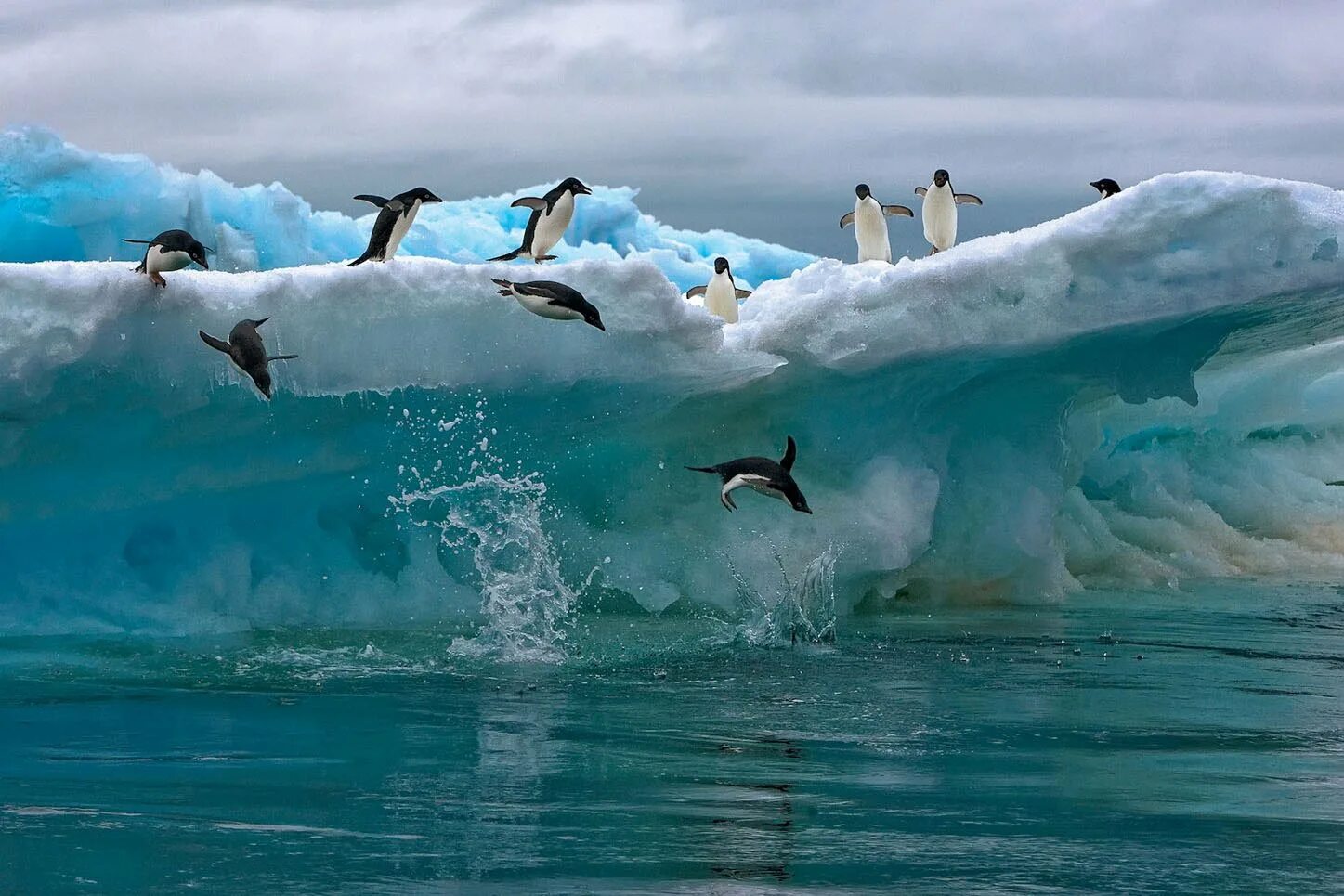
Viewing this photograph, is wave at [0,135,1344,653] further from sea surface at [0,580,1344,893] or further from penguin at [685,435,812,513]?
penguin at [685,435,812,513]

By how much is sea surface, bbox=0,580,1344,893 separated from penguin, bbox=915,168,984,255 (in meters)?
6.10

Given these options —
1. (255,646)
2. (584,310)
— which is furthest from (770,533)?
(255,646)

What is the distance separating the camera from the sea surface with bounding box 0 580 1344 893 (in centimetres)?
479

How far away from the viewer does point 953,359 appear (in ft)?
35.6

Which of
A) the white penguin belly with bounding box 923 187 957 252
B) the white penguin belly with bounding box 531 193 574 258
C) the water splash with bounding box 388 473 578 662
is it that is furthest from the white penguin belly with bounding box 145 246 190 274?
the white penguin belly with bounding box 923 187 957 252

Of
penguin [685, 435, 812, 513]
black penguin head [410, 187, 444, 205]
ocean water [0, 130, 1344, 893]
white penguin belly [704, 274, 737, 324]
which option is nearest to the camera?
ocean water [0, 130, 1344, 893]

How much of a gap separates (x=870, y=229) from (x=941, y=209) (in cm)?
87

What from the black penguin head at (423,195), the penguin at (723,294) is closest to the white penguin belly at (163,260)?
the black penguin head at (423,195)

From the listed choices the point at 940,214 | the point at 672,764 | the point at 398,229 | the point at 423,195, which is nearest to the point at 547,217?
the point at 423,195

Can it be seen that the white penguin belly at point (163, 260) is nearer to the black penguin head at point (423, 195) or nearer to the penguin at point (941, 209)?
the black penguin head at point (423, 195)

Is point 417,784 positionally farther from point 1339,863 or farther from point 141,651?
point 141,651

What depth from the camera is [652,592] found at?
34.2 feet

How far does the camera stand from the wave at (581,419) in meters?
9.21

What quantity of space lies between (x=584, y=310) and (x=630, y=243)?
803 inches
